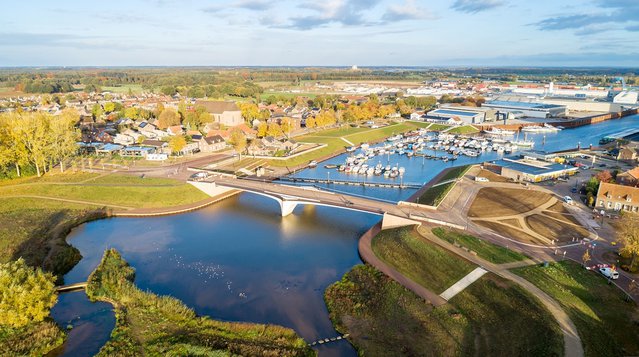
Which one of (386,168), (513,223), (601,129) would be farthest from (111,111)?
(601,129)

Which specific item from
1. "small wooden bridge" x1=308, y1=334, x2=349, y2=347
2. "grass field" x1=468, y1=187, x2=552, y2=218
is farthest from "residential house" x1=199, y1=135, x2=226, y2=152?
"small wooden bridge" x1=308, y1=334, x2=349, y2=347

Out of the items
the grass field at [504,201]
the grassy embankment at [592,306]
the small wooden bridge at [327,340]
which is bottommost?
the small wooden bridge at [327,340]

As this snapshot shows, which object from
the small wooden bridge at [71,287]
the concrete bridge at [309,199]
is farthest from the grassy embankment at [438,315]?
the small wooden bridge at [71,287]

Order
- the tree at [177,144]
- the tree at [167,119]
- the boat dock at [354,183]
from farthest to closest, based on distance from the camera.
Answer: the tree at [167,119] → the tree at [177,144] → the boat dock at [354,183]

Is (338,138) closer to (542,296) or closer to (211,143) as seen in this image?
(211,143)

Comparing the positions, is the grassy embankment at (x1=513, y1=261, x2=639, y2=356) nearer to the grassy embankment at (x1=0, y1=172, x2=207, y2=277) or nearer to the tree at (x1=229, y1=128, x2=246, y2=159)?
the grassy embankment at (x1=0, y1=172, x2=207, y2=277)

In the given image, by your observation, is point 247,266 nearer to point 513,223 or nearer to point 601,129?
point 513,223

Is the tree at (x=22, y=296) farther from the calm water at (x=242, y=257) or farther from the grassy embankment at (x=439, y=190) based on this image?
the grassy embankment at (x=439, y=190)
